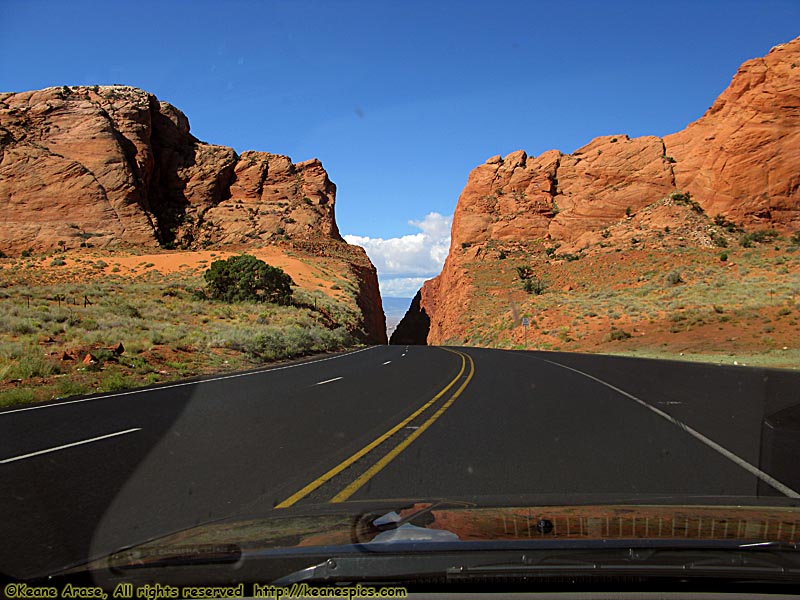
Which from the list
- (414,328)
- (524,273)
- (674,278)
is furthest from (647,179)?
(414,328)

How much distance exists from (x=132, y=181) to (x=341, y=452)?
79.6 m

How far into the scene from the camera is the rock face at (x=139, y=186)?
74.8m

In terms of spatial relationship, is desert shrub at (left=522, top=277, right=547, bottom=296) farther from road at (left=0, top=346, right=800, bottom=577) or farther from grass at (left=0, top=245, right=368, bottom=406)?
road at (left=0, top=346, right=800, bottom=577)

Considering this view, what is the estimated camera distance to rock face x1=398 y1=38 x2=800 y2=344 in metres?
70.8

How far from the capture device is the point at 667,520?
155 inches

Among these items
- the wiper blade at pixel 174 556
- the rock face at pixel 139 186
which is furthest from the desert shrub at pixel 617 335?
the wiper blade at pixel 174 556

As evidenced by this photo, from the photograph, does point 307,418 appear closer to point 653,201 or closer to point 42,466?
point 42,466

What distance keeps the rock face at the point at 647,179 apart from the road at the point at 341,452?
216ft

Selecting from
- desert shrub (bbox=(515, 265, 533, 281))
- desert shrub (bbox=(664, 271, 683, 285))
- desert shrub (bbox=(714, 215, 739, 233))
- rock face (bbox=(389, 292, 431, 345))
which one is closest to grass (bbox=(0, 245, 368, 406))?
desert shrub (bbox=(664, 271, 683, 285))

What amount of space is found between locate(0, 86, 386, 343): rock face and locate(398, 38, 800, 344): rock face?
2409 cm

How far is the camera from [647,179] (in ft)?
280

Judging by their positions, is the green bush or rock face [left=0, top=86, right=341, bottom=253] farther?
rock face [left=0, top=86, right=341, bottom=253]

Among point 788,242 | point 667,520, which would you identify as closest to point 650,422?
point 667,520

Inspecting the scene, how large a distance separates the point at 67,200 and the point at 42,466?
77.8 metres
